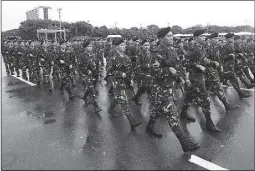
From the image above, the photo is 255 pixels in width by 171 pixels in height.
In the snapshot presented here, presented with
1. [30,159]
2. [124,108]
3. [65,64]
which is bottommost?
[30,159]

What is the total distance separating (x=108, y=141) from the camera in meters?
4.73

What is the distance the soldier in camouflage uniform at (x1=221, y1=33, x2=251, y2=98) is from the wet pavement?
0.91 feet

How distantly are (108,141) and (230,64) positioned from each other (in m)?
4.30

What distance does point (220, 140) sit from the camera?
4.55m

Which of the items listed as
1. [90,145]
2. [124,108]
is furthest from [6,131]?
[124,108]

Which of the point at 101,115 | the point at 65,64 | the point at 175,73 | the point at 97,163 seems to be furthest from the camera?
the point at 65,64

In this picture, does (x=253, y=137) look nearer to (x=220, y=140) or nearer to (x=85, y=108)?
(x=220, y=140)

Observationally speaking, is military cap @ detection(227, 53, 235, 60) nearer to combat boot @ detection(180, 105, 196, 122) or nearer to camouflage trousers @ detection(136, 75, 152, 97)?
camouflage trousers @ detection(136, 75, 152, 97)

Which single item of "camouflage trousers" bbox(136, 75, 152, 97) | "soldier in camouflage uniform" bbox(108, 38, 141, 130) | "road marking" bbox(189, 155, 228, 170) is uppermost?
"soldier in camouflage uniform" bbox(108, 38, 141, 130)

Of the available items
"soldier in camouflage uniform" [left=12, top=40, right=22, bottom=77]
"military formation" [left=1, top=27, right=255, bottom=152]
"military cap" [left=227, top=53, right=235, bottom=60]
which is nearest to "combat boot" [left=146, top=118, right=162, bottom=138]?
"military formation" [left=1, top=27, right=255, bottom=152]

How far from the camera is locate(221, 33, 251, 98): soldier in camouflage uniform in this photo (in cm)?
711

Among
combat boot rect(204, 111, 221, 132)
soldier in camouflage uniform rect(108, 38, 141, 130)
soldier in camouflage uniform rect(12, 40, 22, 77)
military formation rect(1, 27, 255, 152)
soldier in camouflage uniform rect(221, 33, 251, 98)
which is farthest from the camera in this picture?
soldier in camouflage uniform rect(12, 40, 22, 77)

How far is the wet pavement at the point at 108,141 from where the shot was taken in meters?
3.89

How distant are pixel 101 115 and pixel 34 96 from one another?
3.40m
